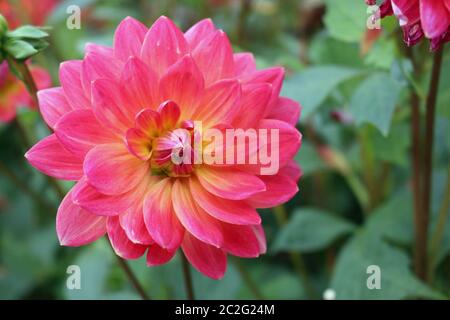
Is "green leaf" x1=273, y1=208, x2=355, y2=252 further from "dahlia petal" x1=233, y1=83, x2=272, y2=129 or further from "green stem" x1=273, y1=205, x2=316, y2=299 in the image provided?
"dahlia petal" x1=233, y1=83, x2=272, y2=129

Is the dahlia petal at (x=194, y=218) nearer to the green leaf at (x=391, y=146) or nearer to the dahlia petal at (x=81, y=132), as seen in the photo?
the dahlia petal at (x=81, y=132)

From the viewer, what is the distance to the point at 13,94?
919mm

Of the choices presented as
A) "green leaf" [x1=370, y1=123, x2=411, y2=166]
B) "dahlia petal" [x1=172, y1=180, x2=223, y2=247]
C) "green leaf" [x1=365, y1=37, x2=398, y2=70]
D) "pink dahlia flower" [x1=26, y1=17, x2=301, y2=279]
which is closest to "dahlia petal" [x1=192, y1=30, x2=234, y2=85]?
"pink dahlia flower" [x1=26, y1=17, x2=301, y2=279]

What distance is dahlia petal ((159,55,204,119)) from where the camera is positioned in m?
0.55

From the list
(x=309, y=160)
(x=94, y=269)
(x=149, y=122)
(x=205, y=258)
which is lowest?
(x=94, y=269)

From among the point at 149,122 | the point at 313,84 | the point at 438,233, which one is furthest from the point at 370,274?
the point at 149,122

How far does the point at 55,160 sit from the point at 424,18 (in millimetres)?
310

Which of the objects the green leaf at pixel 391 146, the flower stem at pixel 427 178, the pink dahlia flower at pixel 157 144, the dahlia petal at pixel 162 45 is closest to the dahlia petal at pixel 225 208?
the pink dahlia flower at pixel 157 144

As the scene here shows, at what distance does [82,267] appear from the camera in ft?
3.12

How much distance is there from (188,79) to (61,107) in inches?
4.4

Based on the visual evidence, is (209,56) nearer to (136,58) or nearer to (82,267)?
(136,58)

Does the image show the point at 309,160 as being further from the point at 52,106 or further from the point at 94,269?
the point at 52,106

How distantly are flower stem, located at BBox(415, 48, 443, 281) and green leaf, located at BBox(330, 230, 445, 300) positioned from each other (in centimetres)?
2

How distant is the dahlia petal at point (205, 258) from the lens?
564mm
